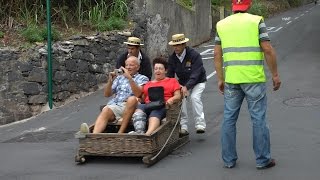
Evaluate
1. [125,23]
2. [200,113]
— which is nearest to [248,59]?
[200,113]

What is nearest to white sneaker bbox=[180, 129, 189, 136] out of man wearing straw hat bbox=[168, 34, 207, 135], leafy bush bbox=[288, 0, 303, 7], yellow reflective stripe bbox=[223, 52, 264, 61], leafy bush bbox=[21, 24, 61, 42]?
man wearing straw hat bbox=[168, 34, 207, 135]

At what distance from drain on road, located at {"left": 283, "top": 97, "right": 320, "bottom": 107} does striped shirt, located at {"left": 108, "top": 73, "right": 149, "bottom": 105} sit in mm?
3999

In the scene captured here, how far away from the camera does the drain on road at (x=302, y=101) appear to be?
11.2 metres

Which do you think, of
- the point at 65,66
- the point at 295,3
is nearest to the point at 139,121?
the point at 65,66

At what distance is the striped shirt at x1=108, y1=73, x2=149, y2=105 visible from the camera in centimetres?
836

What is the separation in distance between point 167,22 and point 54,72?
6064mm

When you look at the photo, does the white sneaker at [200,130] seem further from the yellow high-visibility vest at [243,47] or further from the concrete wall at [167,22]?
the concrete wall at [167,22]

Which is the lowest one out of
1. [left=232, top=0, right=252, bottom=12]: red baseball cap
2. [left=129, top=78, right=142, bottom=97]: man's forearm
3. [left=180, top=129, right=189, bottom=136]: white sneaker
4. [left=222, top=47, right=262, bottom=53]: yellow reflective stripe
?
[left=180, top=129, right=189, bottom=136]: white sneaker

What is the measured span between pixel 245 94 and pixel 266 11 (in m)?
35.5

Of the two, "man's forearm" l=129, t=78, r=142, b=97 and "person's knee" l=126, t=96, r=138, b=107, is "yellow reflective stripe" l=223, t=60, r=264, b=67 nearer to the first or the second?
"person's knee" l=126, t=96, r=138, b=107

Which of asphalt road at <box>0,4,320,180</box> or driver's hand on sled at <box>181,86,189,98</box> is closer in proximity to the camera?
asphalt road at <box>0,4,320,180</box>

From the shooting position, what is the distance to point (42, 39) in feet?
44.4

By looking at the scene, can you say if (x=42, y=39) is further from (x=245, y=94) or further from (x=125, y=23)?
(x=245, y=94)

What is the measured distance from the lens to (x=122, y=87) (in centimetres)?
845
